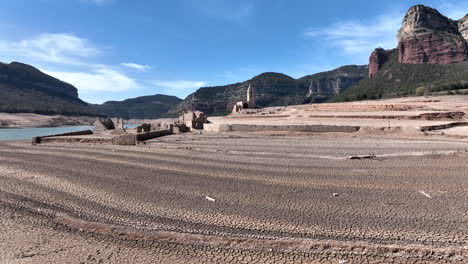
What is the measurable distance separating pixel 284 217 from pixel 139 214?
2646 mm

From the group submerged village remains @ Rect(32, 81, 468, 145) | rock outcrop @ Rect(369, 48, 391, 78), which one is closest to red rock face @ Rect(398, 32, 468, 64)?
rock outcrop @ Rect(369, 48, 391, 78)

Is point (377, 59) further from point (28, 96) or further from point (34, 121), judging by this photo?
point (28, 96)

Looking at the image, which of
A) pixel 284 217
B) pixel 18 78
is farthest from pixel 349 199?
pixel 18 78

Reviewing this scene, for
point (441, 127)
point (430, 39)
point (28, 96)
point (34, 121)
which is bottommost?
point (441, 127)

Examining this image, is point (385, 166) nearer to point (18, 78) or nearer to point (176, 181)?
point (176, 181)

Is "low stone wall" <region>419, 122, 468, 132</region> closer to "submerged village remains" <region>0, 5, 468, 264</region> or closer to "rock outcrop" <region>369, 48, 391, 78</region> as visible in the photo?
"submerged village remains" <region>0, 5, 468, 264</region>

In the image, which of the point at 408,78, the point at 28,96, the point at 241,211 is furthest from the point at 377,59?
the point at 28,96

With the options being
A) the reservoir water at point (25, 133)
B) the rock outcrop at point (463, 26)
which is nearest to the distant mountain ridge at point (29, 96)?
the reservoir water at point (25, 133)

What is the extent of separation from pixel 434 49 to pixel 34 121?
493ft

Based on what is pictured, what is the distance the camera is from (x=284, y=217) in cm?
518

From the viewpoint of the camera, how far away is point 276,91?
167375 mm

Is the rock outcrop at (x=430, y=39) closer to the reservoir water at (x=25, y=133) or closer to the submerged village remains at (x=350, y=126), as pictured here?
the submerged village remains at (x=350, y=126)

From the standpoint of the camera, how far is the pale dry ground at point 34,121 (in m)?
102

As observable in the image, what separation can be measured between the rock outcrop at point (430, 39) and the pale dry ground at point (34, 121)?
13623 centimetres
